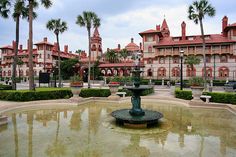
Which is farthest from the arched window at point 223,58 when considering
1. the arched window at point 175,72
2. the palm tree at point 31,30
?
the palm tree at point 31,30

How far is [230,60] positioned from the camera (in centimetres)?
4759

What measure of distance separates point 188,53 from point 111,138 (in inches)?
1838

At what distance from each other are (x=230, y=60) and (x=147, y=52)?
20678 millimetres

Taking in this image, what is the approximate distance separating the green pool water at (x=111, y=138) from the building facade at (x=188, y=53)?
41.3m

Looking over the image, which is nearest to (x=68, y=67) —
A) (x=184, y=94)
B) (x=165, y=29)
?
(x=165, y=29)

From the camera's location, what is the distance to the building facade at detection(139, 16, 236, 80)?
4731cm

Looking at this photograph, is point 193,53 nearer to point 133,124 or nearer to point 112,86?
point 112,86

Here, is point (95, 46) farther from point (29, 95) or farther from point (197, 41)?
point (29, 95)

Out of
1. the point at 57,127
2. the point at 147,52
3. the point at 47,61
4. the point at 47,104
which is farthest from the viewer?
the point at 47,61

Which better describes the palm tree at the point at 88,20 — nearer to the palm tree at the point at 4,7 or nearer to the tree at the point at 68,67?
the palm tree at the point at 4,7

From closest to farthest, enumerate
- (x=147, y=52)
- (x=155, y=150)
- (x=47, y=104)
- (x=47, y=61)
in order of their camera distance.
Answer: (x=155, y=150), (x=47, y=104), (x=147, y=52), (x=47, y=61)

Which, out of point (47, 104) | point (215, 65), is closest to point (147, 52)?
point (215, 65)

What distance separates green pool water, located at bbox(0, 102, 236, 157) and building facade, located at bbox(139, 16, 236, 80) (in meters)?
41.3

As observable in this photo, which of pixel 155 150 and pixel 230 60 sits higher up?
pixel 230 60
